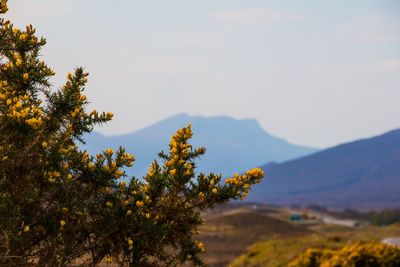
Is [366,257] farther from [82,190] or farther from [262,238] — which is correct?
[262,238]

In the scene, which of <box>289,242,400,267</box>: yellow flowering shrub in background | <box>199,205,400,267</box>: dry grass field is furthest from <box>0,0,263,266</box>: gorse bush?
<box>199,205,400,267</box>: dry grass field

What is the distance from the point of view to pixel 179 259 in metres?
7.57

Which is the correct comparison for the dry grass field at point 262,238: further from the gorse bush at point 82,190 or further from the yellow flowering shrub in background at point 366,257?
the gorse bush at point 82,190

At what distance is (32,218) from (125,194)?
115 centimetres

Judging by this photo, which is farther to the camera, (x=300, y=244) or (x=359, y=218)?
(x=359, y=218)

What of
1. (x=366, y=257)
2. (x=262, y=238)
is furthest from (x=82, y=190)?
(x=262, y=238)

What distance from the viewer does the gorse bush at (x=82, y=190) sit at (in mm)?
A: 6773

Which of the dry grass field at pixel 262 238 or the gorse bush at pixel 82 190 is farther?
the dry grass field at pixel 262 238

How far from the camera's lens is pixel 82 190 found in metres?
7.30

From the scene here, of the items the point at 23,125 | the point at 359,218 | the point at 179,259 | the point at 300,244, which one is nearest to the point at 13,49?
the point at 23,125

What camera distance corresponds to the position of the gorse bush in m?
6.77

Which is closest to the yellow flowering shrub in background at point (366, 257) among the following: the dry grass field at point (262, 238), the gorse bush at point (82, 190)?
the dry grass field at point (262, 238)

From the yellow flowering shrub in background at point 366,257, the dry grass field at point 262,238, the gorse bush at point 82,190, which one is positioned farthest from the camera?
the dry grass field at point 262,238

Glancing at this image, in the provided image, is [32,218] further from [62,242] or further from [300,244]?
[300,244]
